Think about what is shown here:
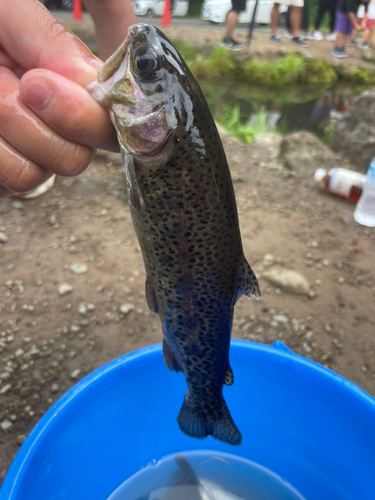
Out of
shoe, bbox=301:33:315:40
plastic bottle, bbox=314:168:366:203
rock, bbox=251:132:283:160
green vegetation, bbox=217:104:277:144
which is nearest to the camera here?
plastic bottle, bbox=314:168:366:203

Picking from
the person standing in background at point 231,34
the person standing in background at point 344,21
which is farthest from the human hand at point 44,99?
the person standing in background at point 344,21

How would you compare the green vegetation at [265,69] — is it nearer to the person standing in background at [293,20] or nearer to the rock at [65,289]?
the person standing in background at [293,20]

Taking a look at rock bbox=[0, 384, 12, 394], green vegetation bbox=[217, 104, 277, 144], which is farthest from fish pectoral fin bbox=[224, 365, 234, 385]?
green vegetation bbox=[217, 104, 277, 144]

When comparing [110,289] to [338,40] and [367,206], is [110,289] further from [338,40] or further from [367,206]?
[338,40]

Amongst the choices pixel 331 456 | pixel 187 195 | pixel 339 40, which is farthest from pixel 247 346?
pixel 339 40

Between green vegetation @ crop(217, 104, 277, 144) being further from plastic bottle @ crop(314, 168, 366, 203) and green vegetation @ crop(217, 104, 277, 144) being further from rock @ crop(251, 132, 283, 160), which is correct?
plastic bottle @ crop(314, 168, 366, 203)

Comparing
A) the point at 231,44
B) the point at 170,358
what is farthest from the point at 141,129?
the point at 231,44

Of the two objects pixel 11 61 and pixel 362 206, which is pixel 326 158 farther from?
pixel 11 61
